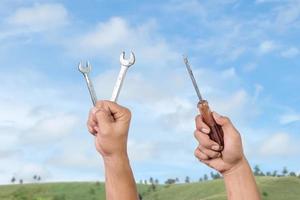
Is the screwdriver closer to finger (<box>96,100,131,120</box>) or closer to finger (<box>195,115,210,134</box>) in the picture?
finger (<box>195,115,210,134</box>)

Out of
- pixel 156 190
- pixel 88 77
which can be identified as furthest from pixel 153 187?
pixel 88 77

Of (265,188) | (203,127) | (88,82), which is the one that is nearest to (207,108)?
(203,127)

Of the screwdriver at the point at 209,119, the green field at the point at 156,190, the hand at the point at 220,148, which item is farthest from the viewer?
the green field at the point at 156,190

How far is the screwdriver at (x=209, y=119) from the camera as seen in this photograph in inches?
156

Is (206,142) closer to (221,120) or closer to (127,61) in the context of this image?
(221,120)

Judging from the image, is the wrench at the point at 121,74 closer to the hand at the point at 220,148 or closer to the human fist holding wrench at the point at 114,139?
the human fist holding wrench at the point at 114,139

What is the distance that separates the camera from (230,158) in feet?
13.5

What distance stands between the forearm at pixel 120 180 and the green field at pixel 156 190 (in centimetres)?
3790

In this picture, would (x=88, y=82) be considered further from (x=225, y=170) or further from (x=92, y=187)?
(x=92, y=187)

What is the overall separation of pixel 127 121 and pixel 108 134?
13cm

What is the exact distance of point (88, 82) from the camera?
4.24 metres

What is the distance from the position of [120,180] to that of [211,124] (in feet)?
1.85

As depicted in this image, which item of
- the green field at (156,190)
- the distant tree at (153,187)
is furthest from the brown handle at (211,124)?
the distant tree at (153,187)

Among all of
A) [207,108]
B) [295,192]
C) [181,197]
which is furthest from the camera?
[181,197]
